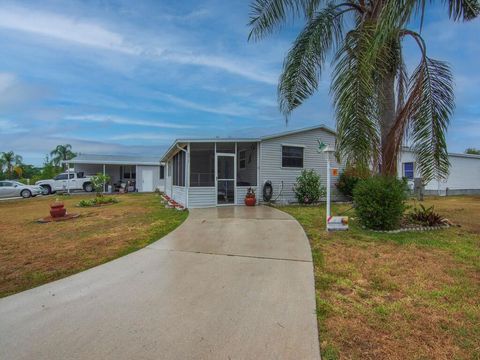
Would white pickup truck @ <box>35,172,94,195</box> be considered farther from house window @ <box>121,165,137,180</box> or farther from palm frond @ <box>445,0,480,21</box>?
palm frond @ <box>445,0,480,21</box>

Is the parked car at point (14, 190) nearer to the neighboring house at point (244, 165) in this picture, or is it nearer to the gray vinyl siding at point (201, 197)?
the neighboring house at point (244, 165)

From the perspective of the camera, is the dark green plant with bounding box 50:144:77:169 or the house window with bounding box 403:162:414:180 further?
the dark green plant with bounding box 50:144:77:169

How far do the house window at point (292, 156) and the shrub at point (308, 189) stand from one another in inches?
30.2

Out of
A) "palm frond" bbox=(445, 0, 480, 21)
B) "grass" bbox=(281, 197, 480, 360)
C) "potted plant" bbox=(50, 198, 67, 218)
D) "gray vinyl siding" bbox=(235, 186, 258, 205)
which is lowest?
"grass" bbox=(281, 197, 480, 360)

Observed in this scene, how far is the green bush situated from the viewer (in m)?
7.16

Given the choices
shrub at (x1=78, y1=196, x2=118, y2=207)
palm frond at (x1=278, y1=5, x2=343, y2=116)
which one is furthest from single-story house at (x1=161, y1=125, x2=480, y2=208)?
palm frond at (x1=278, y1=5, x2=343, y2=116)

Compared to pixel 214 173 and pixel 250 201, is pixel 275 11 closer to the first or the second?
pixel 214 173

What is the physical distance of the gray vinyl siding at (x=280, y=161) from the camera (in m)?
13.6

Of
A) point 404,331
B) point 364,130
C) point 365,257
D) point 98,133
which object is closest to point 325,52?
point 364,130

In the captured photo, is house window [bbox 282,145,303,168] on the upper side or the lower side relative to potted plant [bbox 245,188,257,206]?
upper

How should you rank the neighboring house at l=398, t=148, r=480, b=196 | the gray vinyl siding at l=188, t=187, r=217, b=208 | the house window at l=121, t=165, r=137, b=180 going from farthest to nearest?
the house window at l=121, t=165, r=137, b=180 < the neighboring house at l=398, t=148, r=480, b=196 < the gray vinyl siding at l=188, t=187, r=217, b=208

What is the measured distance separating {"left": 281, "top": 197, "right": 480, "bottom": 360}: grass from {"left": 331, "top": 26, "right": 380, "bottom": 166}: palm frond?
190 cm

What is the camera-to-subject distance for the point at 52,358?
2.37 metres

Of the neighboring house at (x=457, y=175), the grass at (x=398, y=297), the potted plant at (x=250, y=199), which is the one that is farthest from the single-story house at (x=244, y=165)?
the grass at (x=398, y=297)
